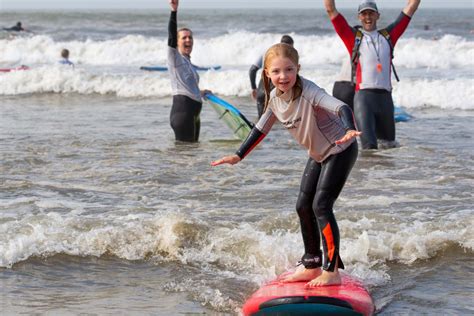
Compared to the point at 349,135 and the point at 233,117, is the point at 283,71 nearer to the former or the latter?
the point at 349,135

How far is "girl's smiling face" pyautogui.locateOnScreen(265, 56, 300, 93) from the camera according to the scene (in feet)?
16.5

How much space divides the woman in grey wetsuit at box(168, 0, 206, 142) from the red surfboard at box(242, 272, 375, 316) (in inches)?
234

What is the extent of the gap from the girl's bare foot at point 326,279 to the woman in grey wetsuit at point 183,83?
5868mm

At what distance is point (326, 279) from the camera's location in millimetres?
5172

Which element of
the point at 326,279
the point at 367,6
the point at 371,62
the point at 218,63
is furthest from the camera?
the point at 218,63

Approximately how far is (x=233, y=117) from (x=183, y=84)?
1.36 metres

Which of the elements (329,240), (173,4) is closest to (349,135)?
(329,240)

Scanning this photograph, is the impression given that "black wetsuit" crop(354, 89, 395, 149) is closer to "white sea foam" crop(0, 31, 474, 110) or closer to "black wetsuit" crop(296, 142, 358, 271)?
"black wetsuit" crop(296, 142, 358, 271)

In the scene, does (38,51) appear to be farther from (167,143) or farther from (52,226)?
(52,226)

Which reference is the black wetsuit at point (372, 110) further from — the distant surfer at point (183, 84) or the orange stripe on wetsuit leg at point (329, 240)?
the orange stripe on wetsuit leg at point (329, 240)

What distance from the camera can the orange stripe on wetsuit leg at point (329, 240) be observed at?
517cm

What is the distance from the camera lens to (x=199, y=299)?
5590 mm

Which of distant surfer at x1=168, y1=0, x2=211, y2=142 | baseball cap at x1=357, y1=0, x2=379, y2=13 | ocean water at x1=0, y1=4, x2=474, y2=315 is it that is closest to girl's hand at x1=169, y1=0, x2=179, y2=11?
distant surfer at x1=168, y1=0, x2=211, y2=142

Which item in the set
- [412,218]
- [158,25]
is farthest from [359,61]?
[158,25]
